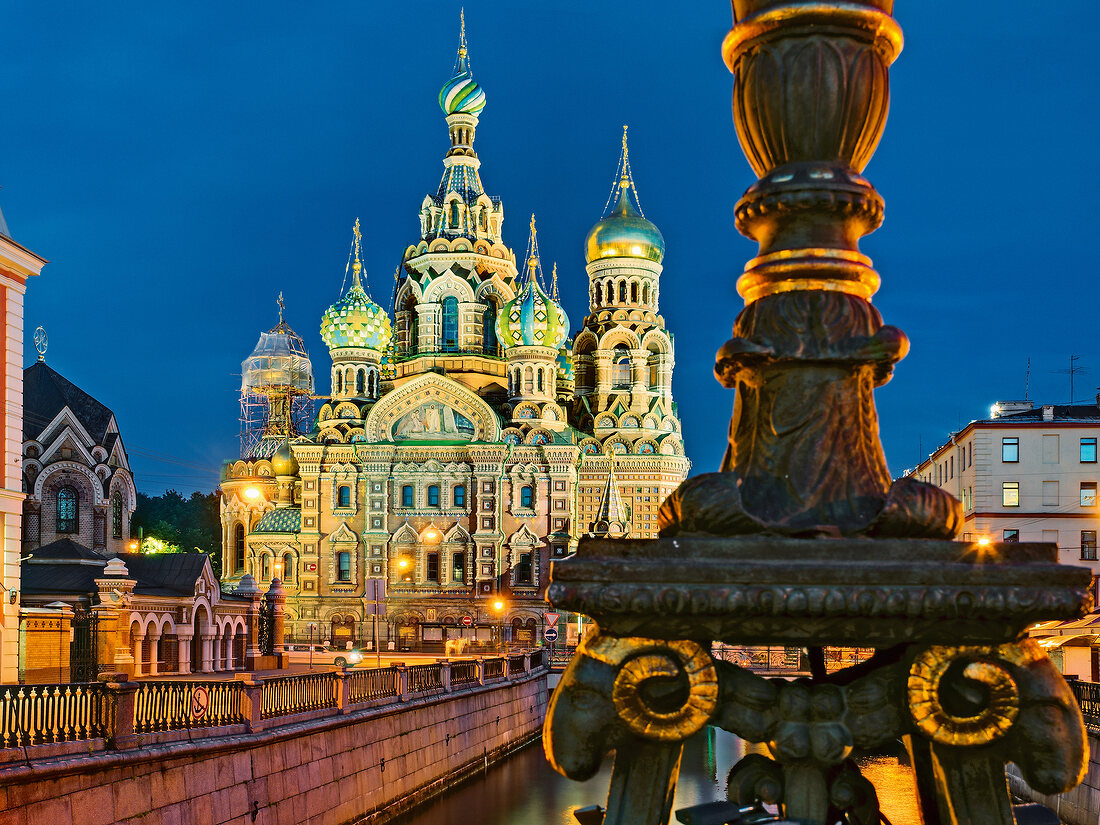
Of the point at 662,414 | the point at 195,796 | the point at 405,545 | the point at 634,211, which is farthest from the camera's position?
the point at 634,211

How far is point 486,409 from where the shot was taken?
61719 mm

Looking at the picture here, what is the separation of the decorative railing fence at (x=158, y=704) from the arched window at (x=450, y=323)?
43396 millimetres

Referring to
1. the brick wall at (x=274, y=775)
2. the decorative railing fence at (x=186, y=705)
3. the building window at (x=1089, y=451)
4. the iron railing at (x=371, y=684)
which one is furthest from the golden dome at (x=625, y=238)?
the decorative railing fence at (x=186, y=705)

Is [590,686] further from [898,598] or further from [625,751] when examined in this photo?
[898,598]

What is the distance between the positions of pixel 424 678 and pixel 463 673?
410cm

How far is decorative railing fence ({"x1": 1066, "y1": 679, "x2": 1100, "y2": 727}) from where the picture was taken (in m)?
20.4

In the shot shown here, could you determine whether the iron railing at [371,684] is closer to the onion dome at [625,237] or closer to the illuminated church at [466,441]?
the illuminated church at [466,441]

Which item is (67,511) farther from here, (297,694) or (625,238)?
(297,694)

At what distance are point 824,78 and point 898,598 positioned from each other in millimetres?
1497

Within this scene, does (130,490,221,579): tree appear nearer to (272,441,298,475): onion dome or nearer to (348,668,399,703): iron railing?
(272,441,298,475): onion dome

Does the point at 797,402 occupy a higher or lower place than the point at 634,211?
lower

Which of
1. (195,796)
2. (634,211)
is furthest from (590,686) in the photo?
(634,211)

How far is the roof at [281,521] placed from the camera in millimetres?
63812

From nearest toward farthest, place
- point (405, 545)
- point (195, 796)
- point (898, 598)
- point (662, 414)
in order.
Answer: point (898, 598)
point (195, 796)
point (405, 545)
point (662, 414)
